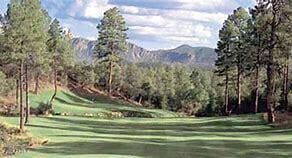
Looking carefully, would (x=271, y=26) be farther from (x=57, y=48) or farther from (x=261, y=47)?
(x=57, y=48)

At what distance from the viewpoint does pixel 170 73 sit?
141 metres

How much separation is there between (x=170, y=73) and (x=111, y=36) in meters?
49.7

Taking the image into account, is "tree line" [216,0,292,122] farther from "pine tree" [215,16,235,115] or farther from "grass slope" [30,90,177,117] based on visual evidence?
"grass slope" [30,90,177,117]

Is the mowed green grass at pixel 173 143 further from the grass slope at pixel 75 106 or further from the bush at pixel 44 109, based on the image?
the grass slope at pixel 75 106

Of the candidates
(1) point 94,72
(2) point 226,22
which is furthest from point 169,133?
(1) point 94,72

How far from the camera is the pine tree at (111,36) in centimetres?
9212

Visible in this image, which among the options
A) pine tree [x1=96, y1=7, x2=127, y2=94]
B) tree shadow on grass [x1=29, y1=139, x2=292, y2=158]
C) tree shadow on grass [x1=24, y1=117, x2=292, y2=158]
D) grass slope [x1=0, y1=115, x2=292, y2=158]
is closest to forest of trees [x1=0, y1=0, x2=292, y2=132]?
pine tree [x1=96, y1=7, x2=127, y2=94]

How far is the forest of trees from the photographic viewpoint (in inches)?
1706

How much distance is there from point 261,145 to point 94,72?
85080 millimetres

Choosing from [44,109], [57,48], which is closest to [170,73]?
[57,48]

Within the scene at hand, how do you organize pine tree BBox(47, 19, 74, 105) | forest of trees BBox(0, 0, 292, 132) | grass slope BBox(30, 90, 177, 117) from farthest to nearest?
pine tree BBox(47, 19, 74, 105), grass slope BBox(30, 90, 177, 117), forest of trees BBox(0, 0, 292, 132)

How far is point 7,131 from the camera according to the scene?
39.2m

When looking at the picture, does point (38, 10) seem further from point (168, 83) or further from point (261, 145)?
point (168, 83)

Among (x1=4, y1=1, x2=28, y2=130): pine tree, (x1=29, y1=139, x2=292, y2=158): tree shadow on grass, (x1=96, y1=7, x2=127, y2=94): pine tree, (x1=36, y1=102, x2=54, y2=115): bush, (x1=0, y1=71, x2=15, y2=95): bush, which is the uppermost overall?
(x1=96, y1=7, x2=127, y2=94): pine tree
